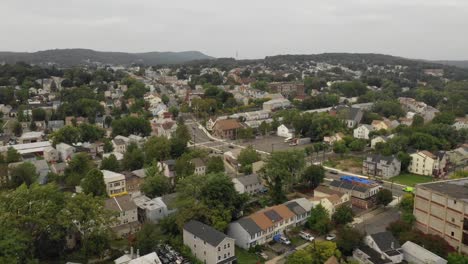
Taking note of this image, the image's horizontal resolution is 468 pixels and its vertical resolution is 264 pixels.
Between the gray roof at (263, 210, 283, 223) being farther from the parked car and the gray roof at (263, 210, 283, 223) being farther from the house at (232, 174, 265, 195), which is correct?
the house at (232, 174, 265, 195)

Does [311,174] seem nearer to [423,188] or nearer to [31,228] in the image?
[423,188]

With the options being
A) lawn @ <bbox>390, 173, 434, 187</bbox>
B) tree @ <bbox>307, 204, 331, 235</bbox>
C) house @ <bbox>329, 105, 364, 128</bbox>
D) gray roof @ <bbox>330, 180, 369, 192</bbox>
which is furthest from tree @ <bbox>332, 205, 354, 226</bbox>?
house @ <bbox>329, 105, 364, 128</bbox>

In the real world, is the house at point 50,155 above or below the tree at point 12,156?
below

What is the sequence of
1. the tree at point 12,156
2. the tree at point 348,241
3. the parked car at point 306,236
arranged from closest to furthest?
the tree at point 348,241 < the parked car at point 306,236 < the tree at point 12,156

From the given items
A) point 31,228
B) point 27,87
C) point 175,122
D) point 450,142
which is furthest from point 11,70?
point 450,142

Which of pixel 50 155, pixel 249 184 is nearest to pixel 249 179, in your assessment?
pixel 249 184

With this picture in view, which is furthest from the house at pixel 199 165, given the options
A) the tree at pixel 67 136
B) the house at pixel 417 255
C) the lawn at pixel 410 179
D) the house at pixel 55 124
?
the house at pixel 55 124

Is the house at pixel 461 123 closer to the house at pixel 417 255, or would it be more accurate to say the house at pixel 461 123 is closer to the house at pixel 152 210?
the house at pixel 417 255
